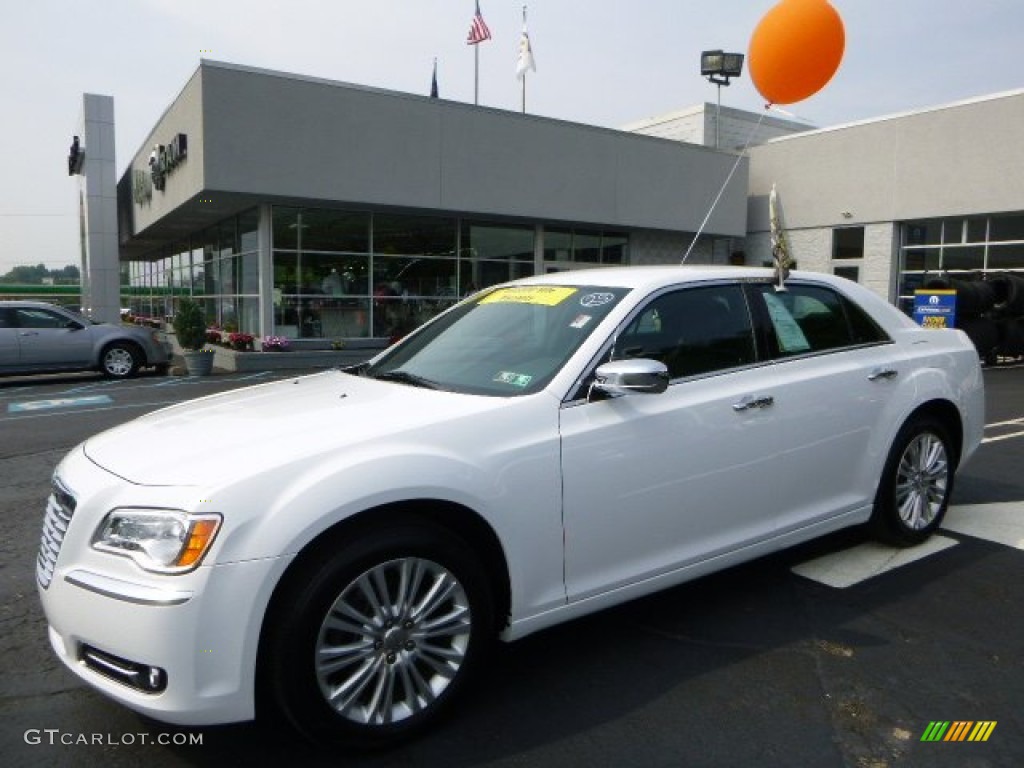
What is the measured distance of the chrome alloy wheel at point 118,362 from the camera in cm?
1501

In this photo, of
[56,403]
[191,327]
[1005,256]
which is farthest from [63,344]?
[1005,256]

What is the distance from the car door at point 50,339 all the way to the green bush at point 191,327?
1679 mm

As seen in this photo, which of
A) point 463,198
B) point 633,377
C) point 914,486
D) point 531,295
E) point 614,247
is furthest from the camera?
point 614,247

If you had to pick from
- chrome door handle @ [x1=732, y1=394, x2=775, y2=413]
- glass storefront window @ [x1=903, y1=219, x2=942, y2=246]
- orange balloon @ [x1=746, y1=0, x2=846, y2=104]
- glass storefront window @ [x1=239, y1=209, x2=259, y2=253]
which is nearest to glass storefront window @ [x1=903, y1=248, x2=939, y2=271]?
glass storefront window @ [x1=903, y1=219, x2=942, y2=246]

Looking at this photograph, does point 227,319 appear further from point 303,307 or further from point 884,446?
point 884,446

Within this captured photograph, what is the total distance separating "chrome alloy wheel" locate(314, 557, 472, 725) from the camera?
2.65 m

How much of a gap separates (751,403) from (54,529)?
9.38ft

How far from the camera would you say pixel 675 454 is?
3404 mm

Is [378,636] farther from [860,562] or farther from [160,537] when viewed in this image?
[860,562]

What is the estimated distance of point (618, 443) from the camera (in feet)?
10.6

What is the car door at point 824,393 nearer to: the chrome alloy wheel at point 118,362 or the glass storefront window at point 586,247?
the chrome alloy wheel at point 118,362

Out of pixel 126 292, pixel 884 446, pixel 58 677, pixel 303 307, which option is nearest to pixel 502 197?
pixel 303 307

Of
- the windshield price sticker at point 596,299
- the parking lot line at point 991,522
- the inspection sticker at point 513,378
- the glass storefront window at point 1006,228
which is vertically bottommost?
the parking lot line at point 991,522

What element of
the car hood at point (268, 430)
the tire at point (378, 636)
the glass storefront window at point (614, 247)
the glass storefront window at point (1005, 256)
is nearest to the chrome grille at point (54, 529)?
the car hood at point (268, 430)
